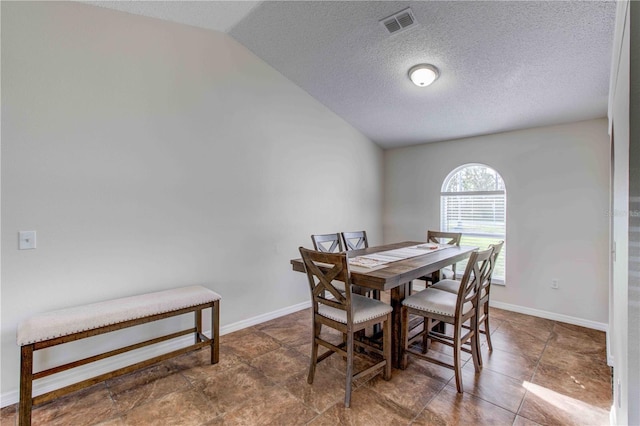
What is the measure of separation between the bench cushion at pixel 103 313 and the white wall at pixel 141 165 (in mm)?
198

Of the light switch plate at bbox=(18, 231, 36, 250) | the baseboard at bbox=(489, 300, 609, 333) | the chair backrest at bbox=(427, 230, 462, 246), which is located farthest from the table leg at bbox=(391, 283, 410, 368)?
the light switch plate at bbox=(18, 231, 36, 250)

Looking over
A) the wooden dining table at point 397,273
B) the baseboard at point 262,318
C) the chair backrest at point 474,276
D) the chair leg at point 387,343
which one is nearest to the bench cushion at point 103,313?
the baseboard at point 262,318

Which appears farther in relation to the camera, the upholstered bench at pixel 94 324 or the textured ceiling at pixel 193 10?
the textured ceiling at pixel 193 10

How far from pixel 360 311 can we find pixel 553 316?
2856 millimetres

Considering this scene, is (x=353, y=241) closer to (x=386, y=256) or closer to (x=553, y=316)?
(x=386, y=256)

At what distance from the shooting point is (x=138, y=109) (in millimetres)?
2506

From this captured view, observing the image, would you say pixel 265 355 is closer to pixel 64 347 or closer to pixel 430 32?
pixel 64 347

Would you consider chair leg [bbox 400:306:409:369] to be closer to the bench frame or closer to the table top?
the table top

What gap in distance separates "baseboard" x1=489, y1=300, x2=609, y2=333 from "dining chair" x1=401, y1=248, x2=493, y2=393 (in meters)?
1.78

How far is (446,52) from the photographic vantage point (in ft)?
8.57

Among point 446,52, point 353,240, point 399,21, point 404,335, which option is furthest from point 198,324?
point 446,52

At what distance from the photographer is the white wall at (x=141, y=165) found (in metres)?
2.04

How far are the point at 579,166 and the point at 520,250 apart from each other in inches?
44.7

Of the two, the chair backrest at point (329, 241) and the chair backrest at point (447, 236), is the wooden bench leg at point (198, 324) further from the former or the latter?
the chair backrest at point (447, 236)
